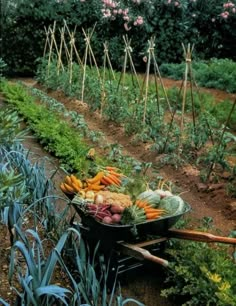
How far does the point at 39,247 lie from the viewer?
3.17m

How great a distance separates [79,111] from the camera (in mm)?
9547

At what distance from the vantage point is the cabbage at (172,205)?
12.8 feet

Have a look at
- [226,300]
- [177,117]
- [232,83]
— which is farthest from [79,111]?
[226,300]

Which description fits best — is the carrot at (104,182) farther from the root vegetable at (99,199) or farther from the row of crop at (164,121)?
the row of crop at (164,121)

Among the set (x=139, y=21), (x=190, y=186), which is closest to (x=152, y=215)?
(x=190, y=186)

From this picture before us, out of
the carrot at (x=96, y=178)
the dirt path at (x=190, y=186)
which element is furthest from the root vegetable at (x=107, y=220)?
the dirt path at (x=190, y=186)

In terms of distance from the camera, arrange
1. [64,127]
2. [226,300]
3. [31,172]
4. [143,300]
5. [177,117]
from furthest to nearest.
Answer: [177,117]
[64,127]
[31,172]
[143,300]
[226,300]

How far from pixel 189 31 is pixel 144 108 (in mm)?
8531

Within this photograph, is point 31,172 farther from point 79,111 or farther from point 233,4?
point 233,4

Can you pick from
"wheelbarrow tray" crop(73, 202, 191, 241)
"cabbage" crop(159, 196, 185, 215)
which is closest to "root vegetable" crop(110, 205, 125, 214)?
"wheelbarrow tray" crop(73, 202, 191, 241)

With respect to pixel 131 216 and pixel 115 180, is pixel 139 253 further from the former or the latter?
Result: pixel 115 180

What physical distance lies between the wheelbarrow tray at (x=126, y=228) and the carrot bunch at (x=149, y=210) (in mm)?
58

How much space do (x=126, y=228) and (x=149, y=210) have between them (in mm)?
255

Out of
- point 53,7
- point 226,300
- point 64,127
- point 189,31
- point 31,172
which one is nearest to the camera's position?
point 226,300
